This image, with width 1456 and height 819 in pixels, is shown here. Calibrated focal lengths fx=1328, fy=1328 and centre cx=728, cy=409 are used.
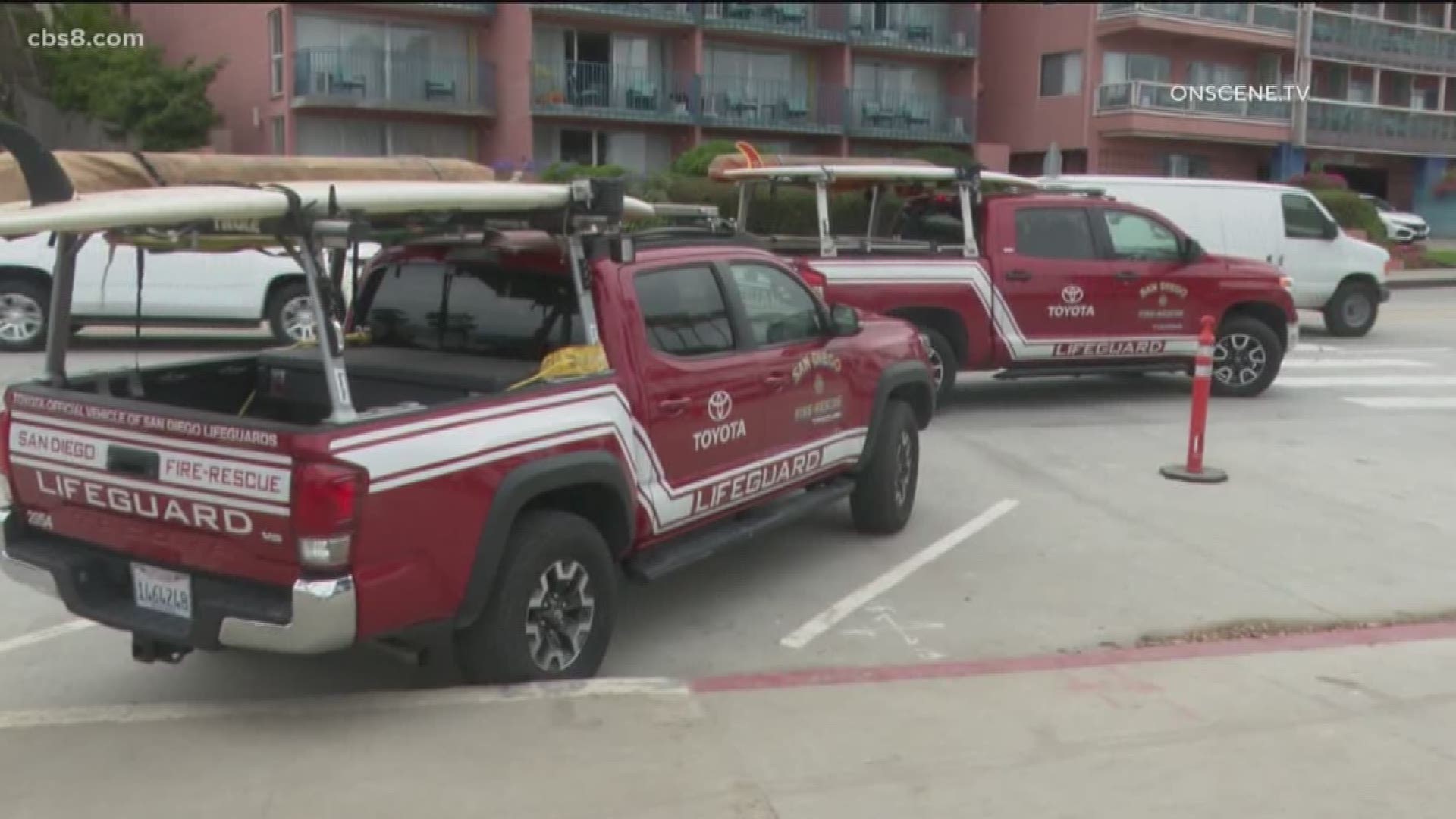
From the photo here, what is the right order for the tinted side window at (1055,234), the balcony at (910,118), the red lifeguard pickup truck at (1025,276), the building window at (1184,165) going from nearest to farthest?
the red lifeguard pickup truck at (1025,276), the tinted side window at (1055,234), the balcony at (910,118), the building window at (1184,165)

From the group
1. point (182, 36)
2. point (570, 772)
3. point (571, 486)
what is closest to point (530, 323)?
point (571, 486)

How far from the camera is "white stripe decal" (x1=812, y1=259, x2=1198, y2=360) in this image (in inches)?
431

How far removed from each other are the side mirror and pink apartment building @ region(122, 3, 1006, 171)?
25.8 m

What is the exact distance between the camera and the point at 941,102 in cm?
3947

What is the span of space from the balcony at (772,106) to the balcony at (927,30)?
2.16 m

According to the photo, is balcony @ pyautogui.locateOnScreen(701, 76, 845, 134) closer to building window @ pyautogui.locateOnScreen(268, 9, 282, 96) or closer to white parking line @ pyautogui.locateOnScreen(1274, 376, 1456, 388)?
building window @ pyautogui.locateOnScreen(268, 9, 282, 96)

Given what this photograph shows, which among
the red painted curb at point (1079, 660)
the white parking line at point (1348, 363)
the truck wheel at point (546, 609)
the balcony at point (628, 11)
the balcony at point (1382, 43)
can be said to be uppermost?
the balcony at point (1382, 43)

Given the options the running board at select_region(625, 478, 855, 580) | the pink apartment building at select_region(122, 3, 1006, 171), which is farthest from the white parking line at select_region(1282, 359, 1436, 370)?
the pink apartment building at select_region(122, 3, 1006, 171)

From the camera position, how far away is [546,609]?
508 centimetres

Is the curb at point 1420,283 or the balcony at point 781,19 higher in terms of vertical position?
the balcony at point 781,19

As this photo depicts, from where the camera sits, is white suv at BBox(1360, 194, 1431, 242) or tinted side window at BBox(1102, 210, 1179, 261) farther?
white suv at BBox(1360, 194, 1431, 242)

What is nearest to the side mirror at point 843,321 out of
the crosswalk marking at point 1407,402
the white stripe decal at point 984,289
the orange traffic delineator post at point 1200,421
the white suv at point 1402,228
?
the orange traffic delineator post at point 1200,421

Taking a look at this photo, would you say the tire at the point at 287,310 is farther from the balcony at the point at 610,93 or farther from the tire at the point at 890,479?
the balcony at the point at 610,93

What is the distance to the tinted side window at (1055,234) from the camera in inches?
456
